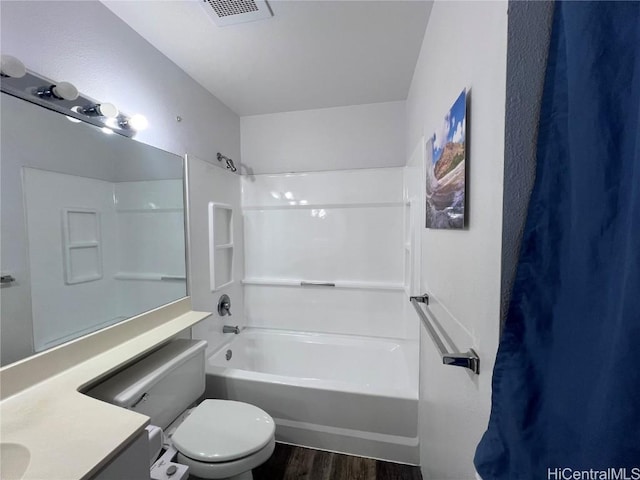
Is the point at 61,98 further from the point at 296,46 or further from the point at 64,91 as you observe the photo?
the point at 296,46

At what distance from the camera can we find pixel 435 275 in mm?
1192

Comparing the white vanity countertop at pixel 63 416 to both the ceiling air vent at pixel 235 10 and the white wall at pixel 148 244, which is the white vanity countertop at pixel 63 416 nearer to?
the white wall at pixel 148 244

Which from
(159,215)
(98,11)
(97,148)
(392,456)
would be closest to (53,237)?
(97,148)

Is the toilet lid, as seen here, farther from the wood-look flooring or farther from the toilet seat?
the wood-look flooring

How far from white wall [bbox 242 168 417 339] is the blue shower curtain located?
174 centimetres

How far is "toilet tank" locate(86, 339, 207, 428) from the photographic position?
3.36ft

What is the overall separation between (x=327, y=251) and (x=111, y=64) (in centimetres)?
190

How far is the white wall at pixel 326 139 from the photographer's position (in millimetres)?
2299

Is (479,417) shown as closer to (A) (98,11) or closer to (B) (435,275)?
(B) (435,275)

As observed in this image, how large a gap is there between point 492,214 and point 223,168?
6.83ft

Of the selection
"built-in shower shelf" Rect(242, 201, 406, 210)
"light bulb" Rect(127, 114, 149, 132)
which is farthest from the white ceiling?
"built-in shower shelf" Rect(242, 201, 406, 210)

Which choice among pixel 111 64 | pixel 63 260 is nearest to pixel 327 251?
pixel 63 260

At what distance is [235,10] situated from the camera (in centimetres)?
124

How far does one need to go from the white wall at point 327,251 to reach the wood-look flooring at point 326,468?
3.02ft
